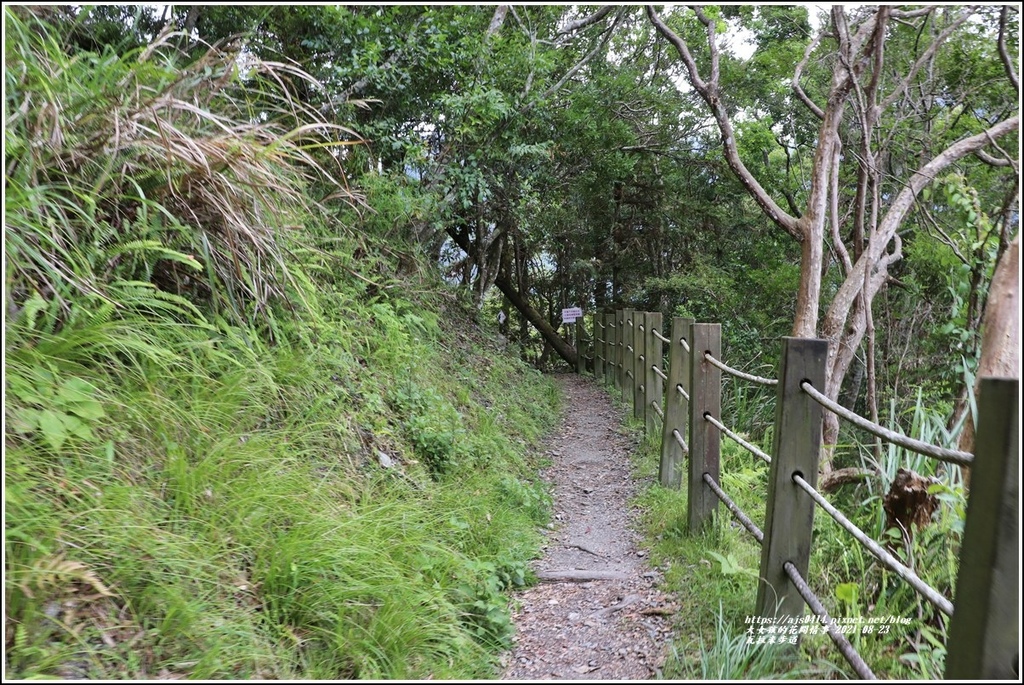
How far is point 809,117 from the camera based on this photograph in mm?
8930

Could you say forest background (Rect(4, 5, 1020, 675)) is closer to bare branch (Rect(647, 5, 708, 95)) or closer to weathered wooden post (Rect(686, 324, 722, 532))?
bare branch (Rect(647, 5, 708, 95))

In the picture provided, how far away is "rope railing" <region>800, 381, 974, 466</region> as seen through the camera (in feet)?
5.18

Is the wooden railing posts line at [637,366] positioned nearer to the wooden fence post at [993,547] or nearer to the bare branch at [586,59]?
the bare branch at [586,59]

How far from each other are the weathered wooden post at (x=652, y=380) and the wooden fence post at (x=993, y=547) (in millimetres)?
4879

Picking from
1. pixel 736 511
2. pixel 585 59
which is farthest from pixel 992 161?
pixel 585 59

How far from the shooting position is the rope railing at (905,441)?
1.58 meters

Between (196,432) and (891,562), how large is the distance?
2.54m

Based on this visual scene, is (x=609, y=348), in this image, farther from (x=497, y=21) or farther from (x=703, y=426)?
(x=703, y=426)

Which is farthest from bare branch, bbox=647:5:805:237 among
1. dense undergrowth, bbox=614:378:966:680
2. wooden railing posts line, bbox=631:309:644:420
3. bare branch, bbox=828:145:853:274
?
dense undergrowth, bbox=614:378:966:680

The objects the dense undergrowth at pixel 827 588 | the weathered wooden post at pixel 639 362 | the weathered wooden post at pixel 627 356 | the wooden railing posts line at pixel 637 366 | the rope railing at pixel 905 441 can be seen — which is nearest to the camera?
the rope railing at pixel 905 441

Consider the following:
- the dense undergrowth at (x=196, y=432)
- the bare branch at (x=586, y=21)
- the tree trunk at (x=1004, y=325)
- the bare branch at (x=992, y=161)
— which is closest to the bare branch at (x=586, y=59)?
the bare branch at (x=586, y=21)

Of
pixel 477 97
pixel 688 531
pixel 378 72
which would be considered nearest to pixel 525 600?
pixel 688 531

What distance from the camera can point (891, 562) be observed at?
6.27 ft

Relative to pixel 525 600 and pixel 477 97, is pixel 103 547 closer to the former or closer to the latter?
pixel 525 600
